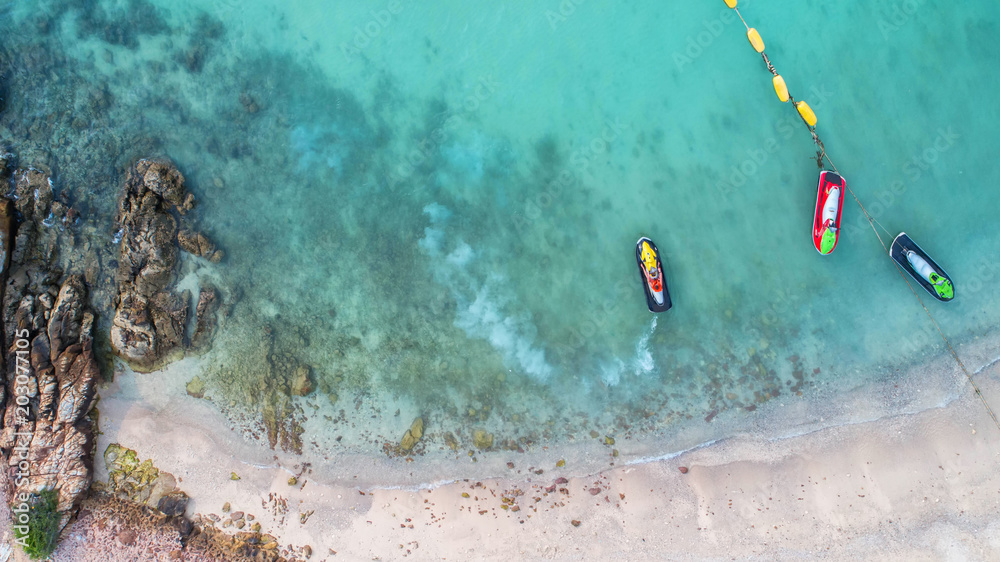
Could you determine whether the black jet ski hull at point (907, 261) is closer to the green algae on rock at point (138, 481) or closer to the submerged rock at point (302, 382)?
the submerged rock at point (302, 382)

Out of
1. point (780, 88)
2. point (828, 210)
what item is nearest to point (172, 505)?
point (828, 210)

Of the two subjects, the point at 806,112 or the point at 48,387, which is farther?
the point at 48,387

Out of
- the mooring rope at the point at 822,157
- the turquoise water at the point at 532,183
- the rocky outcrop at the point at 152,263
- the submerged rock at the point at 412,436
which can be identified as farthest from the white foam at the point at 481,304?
the mooring rope at the point at 822,157

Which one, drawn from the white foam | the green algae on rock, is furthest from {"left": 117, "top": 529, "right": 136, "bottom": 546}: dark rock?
the white foam

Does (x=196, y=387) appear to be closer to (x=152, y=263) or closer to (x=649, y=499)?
(x=152, y=263)

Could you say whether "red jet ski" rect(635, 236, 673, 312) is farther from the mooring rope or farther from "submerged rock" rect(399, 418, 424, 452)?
"submerged rock" rect(399, 418, 424, 452)

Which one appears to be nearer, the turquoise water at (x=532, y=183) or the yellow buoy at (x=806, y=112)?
the yellow buoy at (x=806, y=112)
